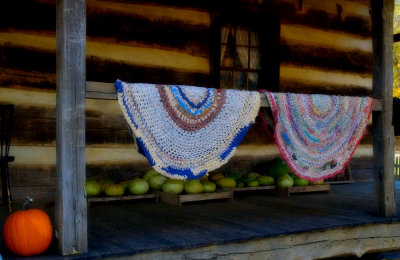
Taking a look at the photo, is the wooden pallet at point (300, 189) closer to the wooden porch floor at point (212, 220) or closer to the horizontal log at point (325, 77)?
the wooden porch floor at point (212, 220)

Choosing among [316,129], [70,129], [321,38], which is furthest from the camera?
[321,38]

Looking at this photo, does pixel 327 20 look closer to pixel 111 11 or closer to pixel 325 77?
pixel 325 77

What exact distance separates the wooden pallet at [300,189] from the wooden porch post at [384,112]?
1454mm

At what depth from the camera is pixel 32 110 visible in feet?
Answer: 16.6

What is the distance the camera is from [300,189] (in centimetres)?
613

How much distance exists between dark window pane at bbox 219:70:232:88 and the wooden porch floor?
1486 mm

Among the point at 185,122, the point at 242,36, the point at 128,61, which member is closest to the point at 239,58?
the point at 242,36

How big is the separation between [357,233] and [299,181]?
189cm

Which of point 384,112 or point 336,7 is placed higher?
point 336,7

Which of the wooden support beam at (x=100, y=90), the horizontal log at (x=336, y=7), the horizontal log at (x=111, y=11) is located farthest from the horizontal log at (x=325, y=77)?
the wooden support beam at (x=100, y=90)

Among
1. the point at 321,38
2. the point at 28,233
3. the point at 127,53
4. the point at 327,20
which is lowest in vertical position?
the point at 28,233

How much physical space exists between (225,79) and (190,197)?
6.10ft

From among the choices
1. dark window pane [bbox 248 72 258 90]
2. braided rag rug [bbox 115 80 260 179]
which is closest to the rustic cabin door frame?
braided rag rug [bbox 115 80 260 179]

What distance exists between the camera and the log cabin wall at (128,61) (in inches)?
197
